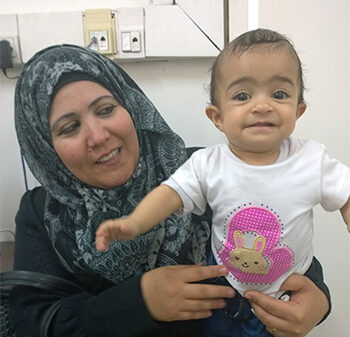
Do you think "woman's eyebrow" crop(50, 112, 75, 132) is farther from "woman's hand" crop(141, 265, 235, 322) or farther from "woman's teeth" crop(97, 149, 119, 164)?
"woman's hand" crop(141, 265, 235, 322)

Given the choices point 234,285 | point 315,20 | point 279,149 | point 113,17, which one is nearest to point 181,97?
point 113,17

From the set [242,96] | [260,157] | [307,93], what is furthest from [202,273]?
[307,93]

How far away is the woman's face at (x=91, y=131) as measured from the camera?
855 millimetres

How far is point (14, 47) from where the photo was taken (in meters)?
1.20

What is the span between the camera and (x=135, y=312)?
797 millimetres

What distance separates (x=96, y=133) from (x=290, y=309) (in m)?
0.59

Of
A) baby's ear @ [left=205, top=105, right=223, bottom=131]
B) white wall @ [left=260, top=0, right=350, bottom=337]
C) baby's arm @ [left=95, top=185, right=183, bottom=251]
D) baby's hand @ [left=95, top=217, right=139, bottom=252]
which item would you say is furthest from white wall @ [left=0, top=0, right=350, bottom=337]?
baby's hand @ [left=95, top=217, right=139, bottom=252]

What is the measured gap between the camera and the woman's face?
0.85 meters

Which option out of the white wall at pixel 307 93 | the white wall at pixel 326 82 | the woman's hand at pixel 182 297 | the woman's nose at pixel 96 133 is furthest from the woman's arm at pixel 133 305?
the white wall at pixel 326 82

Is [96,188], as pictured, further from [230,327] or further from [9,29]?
[9,29]

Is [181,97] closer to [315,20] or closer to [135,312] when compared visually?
[315,20]

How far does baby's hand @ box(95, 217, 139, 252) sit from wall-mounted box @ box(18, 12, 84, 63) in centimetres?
77

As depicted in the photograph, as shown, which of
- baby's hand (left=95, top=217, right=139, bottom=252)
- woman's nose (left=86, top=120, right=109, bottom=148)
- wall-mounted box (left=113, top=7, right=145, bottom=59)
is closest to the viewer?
baby's hand (left=95, top=217, right=139, bottom=252)

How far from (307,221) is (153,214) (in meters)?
0.32
